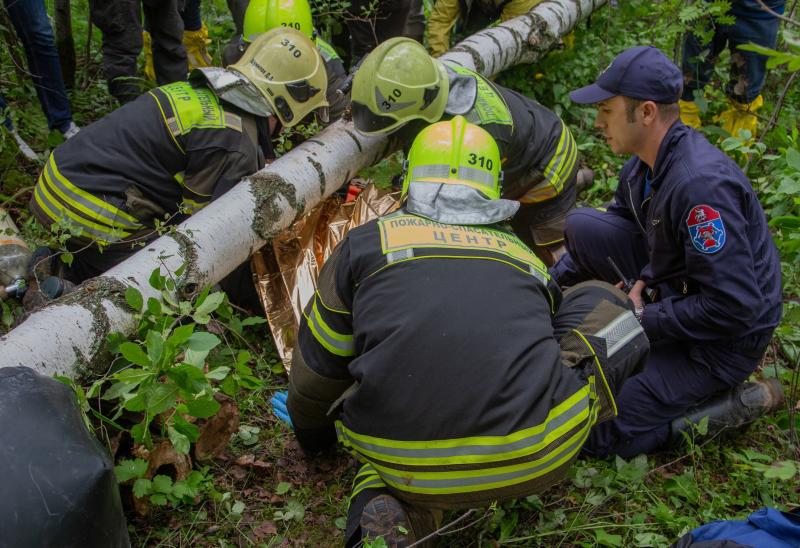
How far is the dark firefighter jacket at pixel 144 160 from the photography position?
3.33 meters

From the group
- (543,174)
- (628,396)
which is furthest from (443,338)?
(543,174)

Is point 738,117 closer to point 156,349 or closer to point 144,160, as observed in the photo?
point 144,160

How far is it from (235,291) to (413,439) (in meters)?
1.94

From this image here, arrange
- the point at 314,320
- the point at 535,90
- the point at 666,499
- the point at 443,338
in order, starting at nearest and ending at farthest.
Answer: the point at 443,338 → the point at 314,320 → the point at 666,499 → the point at 535,90

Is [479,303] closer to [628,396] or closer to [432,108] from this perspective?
[628,396]

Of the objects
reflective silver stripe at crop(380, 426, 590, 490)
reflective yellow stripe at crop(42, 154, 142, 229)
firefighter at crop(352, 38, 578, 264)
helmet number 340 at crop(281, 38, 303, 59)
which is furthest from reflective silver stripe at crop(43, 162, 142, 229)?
reflective silver stripe at crop(380, 426, 590, 490)

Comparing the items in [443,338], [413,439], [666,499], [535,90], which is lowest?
[666,499]

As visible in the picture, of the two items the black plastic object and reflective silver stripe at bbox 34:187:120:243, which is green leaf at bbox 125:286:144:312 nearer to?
the black plastic object

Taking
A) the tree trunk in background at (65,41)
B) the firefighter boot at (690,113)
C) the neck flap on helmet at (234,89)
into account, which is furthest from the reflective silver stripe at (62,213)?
the firefighter boot at (690,113)

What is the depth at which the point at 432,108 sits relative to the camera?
3.53 m

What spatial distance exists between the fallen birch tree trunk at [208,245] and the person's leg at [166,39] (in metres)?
1.88

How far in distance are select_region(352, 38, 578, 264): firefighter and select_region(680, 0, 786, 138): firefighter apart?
1677 mm

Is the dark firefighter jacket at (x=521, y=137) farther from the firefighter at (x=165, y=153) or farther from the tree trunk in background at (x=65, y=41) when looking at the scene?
the tree trunk in background at (x=65, y=41)

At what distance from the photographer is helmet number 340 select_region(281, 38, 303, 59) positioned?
11.6 feet
